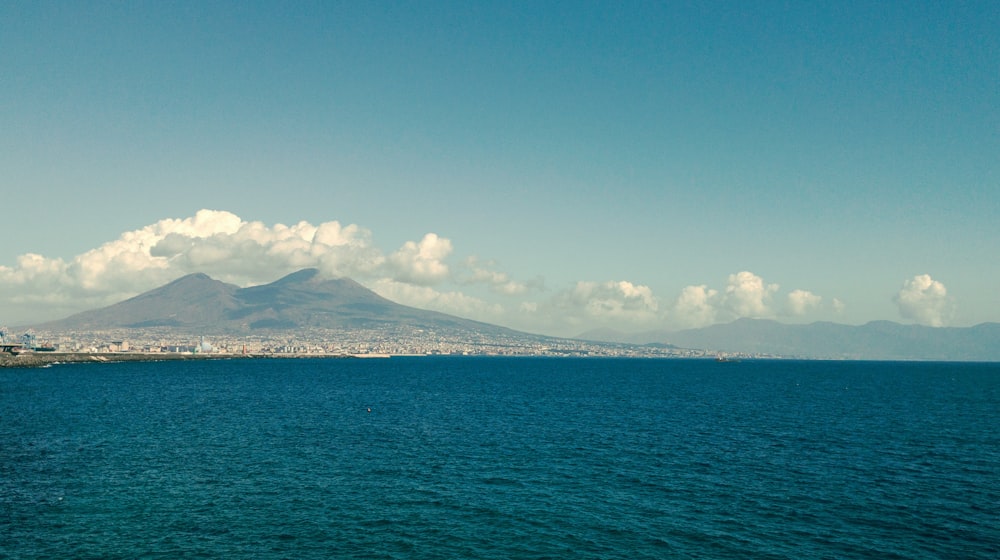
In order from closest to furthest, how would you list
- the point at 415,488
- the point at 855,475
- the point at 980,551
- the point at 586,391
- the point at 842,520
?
the point at 980,551 < the point at 842,520 < the point at 415,488 < the point at 855,475 < the point at 586,391

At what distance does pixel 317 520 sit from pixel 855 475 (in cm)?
5883

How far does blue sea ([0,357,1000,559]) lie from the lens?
152ft

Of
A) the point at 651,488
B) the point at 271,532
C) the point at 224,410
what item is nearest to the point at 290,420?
the point at 224,410

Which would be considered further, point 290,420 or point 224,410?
point 224,410

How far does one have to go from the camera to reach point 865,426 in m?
107

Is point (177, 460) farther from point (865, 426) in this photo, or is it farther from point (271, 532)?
point (865, 426)

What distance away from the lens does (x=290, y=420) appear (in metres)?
107

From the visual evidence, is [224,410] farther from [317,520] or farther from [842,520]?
[842,520]

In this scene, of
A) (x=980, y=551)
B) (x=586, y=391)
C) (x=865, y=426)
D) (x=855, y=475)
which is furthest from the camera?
(x=586, y=391)

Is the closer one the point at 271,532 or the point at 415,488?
the point at 271,532

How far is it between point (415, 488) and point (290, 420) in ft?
179

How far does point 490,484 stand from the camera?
63.2 m

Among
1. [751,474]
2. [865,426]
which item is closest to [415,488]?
[751,474]

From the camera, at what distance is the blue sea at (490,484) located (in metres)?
46.4
